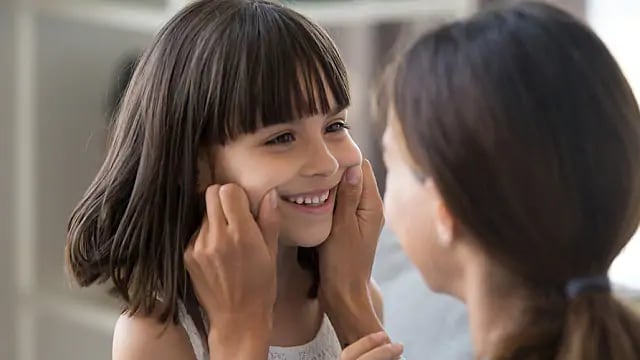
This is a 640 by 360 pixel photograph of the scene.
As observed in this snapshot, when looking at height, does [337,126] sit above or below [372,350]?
above

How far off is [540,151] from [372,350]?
1.04ft

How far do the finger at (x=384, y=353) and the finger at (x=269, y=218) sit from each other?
0.51ft

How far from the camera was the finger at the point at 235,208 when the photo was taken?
3.70ft

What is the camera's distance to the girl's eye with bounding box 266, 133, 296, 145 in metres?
1.14

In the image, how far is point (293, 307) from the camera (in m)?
1.33

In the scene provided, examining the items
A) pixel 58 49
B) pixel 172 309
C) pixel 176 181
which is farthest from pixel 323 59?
pixel 58 49

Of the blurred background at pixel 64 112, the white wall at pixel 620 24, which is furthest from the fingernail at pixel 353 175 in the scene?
the white wall at pixel 620 24

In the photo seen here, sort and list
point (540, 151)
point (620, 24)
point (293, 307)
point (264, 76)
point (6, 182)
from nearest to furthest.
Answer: point (540, 151) → point (264, 76) → point (293, 307) → point (620, 24) → point (6, 182)

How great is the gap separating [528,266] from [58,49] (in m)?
1.64

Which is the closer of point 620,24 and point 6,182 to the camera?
point 620,24

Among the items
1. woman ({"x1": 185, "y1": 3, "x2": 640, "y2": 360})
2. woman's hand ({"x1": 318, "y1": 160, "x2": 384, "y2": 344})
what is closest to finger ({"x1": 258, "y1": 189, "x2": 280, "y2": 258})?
woman's hand ({"x1": 318, "y1": 160, "x2": 384, "y2": 344})

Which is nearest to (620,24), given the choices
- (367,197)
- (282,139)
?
(367,197)

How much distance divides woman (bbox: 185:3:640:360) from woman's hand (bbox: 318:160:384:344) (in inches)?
10.1

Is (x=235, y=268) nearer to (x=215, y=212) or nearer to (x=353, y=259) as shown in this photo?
(x=215, y=212)
